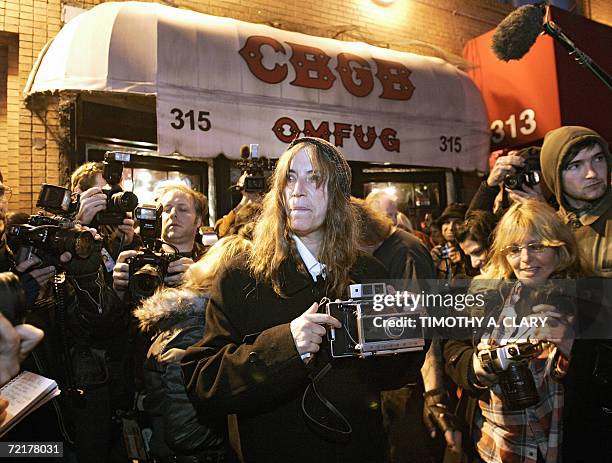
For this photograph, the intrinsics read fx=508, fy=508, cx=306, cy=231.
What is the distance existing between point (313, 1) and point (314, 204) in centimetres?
608

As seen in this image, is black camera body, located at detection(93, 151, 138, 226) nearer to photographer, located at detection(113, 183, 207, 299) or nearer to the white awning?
photographer, located at detection(113, 183, 207, 299)

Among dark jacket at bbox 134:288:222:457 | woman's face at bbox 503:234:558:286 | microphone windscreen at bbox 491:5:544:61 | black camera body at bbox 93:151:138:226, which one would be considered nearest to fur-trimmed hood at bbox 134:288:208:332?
dark jacket at bbox 134:288:222:457

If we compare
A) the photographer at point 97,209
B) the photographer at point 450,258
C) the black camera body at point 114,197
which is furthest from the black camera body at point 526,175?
the photographer at point 97,209

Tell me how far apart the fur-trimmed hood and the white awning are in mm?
2809

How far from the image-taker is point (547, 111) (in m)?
6.94

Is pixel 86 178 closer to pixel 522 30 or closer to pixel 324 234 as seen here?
pixel 324 234

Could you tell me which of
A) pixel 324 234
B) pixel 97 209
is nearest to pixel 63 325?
pixel 97 209

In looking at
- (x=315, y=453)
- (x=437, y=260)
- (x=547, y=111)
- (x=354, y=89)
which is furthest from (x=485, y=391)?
(x=547, y=111)

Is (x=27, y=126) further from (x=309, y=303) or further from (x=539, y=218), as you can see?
(x=539, y=218)

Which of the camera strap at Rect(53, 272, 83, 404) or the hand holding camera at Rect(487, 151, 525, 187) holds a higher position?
the hand holding camera at Rect(487, 151, 525, 187)

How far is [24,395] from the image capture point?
1.61 m

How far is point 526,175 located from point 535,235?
0.77 m

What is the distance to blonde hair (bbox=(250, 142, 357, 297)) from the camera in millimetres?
1839

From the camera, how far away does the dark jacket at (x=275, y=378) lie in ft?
5.16
